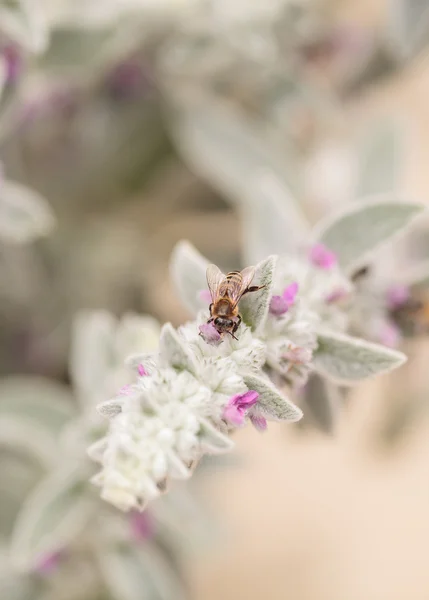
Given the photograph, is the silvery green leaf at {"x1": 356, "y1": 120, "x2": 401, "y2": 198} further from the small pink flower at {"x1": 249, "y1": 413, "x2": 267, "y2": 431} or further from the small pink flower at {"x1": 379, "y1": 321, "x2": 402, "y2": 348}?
the small pink flower at {"x1": 249, "y1": 413, "x2": 267, "y2": 431}

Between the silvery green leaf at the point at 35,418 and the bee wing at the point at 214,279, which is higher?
the silvery green leaf at the point at 35,418

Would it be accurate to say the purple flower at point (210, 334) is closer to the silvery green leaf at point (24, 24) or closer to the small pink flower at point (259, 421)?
the small pink flower at point (259, 421)

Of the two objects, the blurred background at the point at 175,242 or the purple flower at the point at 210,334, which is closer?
the purple flower at the point at 210,334

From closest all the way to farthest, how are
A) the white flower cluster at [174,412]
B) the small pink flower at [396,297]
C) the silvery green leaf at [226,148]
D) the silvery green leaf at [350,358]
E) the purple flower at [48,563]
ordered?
the white flower cluster at [174,412], the silvery green leaf at [350,358], the small pink flower at [396,297], the purple flower at [48,563], the silvery green leaf at [226,148]

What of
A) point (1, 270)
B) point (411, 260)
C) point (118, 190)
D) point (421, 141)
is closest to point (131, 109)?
point (118, 190)

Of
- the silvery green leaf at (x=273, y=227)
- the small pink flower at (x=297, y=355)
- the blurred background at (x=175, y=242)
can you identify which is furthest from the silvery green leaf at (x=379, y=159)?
the small pink flower at (x=297, y=355)

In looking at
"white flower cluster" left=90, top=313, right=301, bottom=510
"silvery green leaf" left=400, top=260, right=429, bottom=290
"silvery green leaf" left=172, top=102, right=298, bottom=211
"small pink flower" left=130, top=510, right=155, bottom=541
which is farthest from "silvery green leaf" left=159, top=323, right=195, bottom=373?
"silvery green leaf" left=172, top=102, right=298, bottom=211

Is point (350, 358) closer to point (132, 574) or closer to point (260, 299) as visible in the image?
point (260, 299)
